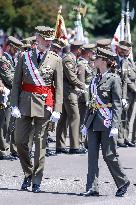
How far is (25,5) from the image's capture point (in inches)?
1635

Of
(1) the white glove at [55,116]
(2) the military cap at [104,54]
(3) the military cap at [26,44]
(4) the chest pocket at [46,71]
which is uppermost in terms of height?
(3) the military cap at [26,44]

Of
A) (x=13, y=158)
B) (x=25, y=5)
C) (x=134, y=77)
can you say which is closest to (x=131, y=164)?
(x=13, y=158)

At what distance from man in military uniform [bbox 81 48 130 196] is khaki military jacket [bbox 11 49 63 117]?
0.55 m

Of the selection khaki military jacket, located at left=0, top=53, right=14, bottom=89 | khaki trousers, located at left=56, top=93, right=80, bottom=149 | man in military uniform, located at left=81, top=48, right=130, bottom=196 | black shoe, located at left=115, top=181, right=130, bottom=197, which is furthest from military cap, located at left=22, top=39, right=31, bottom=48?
black shoe, located at left=115, top=181, right=130, bottom=197

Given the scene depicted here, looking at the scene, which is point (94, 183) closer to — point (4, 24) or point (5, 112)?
point (5, 112)

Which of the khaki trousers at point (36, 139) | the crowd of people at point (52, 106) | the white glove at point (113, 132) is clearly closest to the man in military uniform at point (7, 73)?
the crowd of people at point (52, 106)

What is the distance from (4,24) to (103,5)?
67.9 ft

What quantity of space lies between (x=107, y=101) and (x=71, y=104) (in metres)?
5.02

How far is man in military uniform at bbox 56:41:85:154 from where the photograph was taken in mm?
16438

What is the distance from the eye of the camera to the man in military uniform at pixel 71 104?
1644cm

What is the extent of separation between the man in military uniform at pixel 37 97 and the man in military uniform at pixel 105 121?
0.55 metres

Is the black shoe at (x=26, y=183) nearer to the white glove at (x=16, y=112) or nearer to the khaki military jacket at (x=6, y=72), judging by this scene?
the white glove at (x=16, y=112)

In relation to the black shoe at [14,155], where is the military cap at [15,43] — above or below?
above

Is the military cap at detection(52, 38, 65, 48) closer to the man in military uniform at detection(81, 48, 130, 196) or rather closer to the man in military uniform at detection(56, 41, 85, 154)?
the man in military uniform at detection(56, 41, 85, 154)
